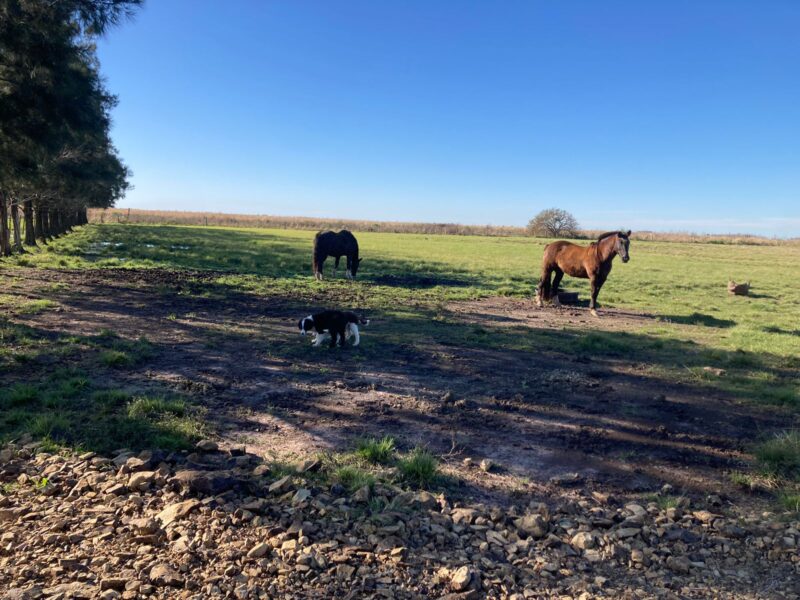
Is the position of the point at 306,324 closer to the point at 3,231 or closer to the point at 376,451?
the point at 376,451

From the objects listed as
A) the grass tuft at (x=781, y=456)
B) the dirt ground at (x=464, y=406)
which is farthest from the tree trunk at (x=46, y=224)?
the grass tuft at (x=781, y=456)

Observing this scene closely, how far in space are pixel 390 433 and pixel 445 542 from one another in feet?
7.05

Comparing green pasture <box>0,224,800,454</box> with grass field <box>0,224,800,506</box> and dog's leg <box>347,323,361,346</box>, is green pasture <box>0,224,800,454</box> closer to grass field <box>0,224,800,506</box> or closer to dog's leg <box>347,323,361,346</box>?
grass field <box>0,224,800,506</box>

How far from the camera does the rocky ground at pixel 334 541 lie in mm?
3113

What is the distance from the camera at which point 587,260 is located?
14953mm

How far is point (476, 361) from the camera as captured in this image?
30.3ft

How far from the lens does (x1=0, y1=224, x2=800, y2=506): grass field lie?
229 inches

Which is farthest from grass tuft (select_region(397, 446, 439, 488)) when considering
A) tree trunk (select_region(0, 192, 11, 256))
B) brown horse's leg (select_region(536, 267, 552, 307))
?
tree trunk (select_region(0, 192, 11, 256))

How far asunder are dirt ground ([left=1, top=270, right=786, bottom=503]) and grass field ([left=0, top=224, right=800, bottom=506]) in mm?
346

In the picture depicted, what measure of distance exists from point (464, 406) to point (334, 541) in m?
3.54

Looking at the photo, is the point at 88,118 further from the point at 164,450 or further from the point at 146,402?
the point at 164,450

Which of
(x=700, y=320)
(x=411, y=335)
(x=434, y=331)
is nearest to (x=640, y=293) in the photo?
(x=700, y=320)

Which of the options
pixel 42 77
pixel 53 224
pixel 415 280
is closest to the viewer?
pixel 42 77

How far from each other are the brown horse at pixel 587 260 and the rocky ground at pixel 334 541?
1118 cm
